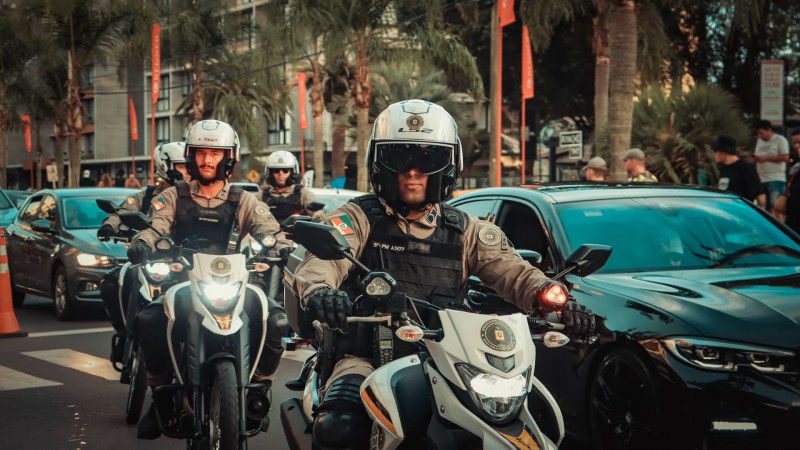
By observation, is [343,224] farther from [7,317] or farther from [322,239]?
[7,317]

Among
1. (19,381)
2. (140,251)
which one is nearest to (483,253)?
(140,251)

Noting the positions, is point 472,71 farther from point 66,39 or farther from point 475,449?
point 475,449

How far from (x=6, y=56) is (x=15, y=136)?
1909 inches

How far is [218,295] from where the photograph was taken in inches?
224

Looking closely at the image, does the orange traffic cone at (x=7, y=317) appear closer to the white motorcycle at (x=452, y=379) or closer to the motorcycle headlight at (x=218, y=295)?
the motorcycle headlight at (x=218, y=295)

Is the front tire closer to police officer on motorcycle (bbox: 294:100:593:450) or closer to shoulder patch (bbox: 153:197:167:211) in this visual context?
shoulder patch (bbox: 153:197:167:211)

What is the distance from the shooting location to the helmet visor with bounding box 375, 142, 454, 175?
454cm

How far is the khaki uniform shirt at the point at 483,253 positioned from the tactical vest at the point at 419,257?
0.10 feet

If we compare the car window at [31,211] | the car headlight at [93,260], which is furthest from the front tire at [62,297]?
the car window at [31,211]

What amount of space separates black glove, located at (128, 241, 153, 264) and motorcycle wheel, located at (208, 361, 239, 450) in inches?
47.1

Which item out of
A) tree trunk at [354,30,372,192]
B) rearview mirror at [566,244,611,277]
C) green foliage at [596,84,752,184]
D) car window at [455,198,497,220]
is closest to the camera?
rearview mirror at [566,244,611,277]

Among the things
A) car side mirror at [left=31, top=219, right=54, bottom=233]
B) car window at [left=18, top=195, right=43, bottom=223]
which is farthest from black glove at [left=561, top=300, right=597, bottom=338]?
car window at [left=18, top=195, right=43, bottom=223]

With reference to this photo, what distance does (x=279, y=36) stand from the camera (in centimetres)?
3291

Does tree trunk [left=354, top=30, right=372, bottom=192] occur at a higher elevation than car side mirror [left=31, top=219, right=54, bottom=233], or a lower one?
higher
